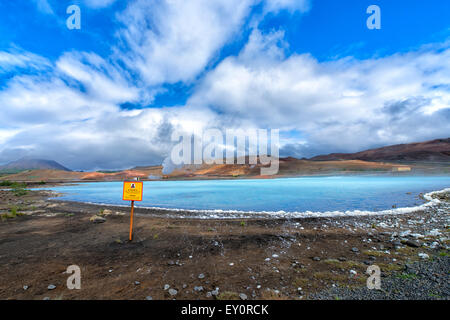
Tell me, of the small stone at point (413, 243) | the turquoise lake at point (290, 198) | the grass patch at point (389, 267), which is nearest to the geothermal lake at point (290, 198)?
the turquoise lake at point (290, 198)

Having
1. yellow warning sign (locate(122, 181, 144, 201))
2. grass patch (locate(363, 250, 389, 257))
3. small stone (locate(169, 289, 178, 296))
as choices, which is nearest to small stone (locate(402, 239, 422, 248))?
grass patch (locate(363, 250, 389, 257))

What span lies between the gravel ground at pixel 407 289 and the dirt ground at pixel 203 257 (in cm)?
26

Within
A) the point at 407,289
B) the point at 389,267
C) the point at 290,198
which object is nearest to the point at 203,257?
the point at 407,289

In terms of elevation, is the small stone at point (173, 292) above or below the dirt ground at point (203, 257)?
above

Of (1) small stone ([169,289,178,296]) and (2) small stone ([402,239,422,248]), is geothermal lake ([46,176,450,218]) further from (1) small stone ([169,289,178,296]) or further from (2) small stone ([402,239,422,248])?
(1) small stone ([169,289,178,296])

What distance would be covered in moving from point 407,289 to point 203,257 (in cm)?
422

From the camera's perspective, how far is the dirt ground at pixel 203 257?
3.67 meters

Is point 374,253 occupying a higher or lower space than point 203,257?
higher

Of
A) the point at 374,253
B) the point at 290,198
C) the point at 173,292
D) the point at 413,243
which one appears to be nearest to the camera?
the point at 173,292

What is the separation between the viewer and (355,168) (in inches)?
3009

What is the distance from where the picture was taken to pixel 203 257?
5184 millimetres

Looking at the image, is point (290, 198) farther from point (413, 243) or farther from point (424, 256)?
point (424, 256)

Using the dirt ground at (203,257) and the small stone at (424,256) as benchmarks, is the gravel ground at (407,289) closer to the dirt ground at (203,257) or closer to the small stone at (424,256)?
the dirt ground at (203,257)

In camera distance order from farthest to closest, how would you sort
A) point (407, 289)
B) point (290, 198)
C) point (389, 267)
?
point (290, 198)
point (389, 267)
point (407, 289)
